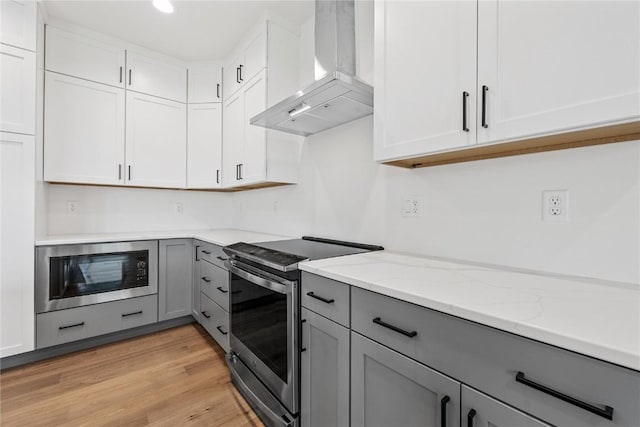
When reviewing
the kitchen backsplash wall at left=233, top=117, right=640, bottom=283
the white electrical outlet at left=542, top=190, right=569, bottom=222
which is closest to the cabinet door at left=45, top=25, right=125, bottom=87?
the kitchen backsplash wall at left=233, top=117, right=640, bottom=283

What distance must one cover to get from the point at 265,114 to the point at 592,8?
5.04 feet

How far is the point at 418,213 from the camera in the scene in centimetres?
154

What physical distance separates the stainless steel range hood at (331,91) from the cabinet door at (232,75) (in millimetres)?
1053

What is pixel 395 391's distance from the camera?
0.92 metres

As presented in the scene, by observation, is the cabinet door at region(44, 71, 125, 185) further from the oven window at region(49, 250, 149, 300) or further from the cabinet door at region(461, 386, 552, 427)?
the cabinet door at region(461, 386, 552, 427)

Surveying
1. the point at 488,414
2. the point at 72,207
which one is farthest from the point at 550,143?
the point at 72,207

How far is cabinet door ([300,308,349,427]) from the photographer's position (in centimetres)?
111

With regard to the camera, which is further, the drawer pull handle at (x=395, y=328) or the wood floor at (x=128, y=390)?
the wood floor at (x=128, y=390)

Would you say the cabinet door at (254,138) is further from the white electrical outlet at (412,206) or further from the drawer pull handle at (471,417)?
the drawer pull handle at (471,417)

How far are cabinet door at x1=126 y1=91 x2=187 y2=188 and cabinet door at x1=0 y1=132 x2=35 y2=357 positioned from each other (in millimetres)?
754

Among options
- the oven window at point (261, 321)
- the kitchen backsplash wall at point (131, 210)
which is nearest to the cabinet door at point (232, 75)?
the kitchen backsplash wall at point (131, 210)

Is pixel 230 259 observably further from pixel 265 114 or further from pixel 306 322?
pixel 265 114

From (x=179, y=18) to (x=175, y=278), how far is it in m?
2.30

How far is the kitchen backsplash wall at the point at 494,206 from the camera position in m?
0.95
